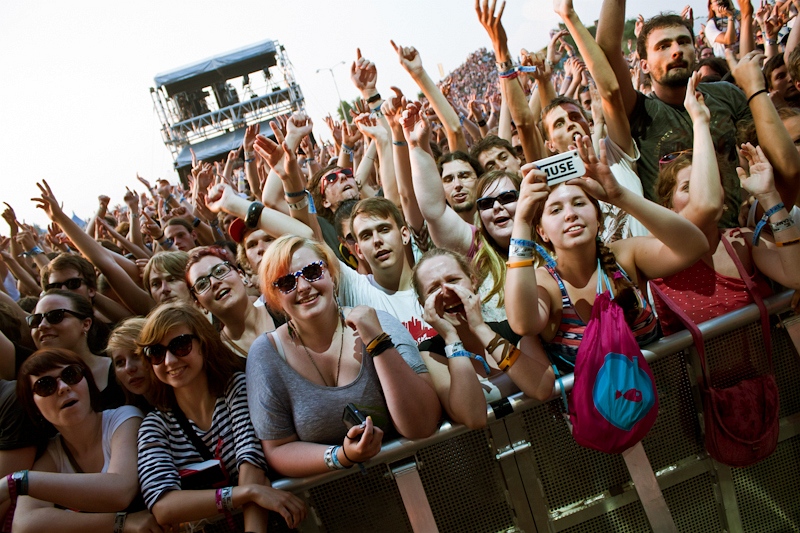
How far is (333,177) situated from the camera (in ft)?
13.6

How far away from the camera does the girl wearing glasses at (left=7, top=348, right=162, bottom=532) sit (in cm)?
208

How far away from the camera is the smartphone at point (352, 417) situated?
1.99 m

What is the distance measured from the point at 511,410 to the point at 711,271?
1.03 meters

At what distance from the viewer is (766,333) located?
214cm

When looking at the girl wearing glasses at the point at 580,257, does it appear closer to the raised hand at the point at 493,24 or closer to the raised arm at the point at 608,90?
the raised arm at the point at 608,90

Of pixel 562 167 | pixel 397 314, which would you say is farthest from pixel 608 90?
pixel 397 314

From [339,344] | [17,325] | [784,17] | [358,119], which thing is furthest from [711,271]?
[784,17]

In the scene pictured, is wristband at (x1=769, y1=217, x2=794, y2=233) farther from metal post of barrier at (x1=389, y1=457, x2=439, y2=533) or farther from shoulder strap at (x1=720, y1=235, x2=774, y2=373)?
metal post of barrier at (x1=389, y1=457, x2=439, y2=533)

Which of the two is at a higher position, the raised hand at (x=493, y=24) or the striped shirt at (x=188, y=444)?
the raised hand at (x=493, y=24)

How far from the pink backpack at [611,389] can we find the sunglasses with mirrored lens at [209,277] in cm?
190

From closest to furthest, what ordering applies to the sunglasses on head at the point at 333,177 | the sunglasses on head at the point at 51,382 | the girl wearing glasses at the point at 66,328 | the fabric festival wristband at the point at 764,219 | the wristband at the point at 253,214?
1. the fabric festival wristband at the point at 764,219
2. the sunglasses on head at the point at 51,382
3. the girl wearing glasses at the point at 66,328
4. the wristband at the point at 253,214
5. the sunglasses on head at the point at 333,177

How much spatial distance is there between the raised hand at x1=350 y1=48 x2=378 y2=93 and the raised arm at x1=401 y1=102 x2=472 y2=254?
128cm

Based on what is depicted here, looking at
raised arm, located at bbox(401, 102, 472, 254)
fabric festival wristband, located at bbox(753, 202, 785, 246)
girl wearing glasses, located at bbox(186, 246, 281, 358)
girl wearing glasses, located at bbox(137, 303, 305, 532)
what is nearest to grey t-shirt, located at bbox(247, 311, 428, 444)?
girl wearing glasses, located at bbox(137, 303, 305, 532)

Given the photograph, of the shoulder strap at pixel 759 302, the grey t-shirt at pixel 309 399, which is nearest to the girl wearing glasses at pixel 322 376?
the grey t-shirt at pixel 309 399
